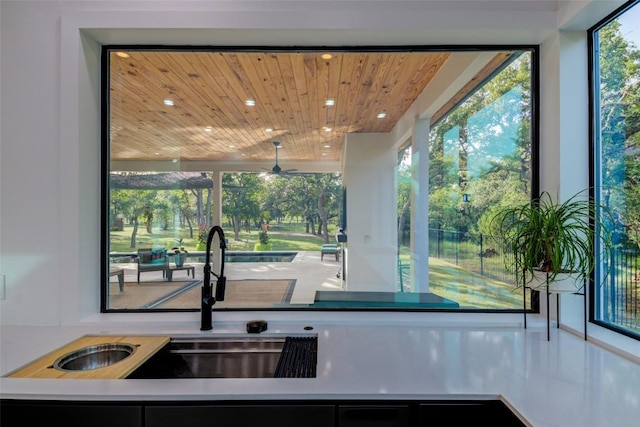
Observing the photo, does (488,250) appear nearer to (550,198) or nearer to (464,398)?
(550,198)

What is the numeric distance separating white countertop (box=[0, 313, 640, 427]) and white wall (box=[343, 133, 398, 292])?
2.67 m

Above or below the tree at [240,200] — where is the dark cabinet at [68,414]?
below

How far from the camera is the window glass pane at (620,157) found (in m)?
1.45

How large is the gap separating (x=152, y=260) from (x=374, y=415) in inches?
91.8

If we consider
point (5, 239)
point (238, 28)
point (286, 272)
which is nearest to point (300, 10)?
point (238, 28)

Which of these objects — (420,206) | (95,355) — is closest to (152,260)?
(95,355)

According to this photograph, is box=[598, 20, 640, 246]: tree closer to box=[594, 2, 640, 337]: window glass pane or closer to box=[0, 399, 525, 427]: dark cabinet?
box=[594, 2, 640, 337]: window glass pane

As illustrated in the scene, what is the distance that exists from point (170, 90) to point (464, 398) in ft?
10.6

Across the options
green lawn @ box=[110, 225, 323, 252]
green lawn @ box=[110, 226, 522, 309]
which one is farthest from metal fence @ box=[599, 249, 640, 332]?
green lawn @ box=[110, 225, 323, 252]

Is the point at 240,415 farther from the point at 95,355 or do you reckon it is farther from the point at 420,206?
the point at 420,206

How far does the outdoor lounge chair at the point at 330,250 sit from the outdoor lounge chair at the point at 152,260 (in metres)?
1.71

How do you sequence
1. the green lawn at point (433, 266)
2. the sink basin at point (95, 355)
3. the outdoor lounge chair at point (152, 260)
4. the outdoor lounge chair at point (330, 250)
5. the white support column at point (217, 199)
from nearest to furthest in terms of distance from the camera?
the sink basin at point (95, 355)
the green lawn at point (433, 266)
the outdoor lounge chair at point (152, 260)
the white support column at point (217, 199)
the outdoor lounge chair at point (330, 250)

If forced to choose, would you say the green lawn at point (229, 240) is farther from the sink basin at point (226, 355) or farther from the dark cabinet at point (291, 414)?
the dark cabinet at point (291, 414)

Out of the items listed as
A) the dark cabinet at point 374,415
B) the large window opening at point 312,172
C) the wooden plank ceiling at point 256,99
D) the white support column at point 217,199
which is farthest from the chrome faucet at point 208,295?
the white support column at point 217,199
